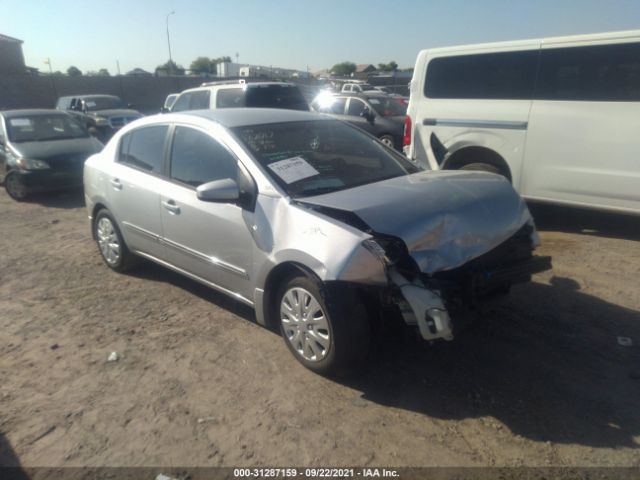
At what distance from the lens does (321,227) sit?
3.12m

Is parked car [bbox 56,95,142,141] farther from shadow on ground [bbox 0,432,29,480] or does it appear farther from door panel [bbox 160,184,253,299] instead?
shadow on ground [bbox 0,432,29,480]

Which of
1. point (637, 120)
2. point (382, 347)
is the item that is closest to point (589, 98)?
point (637, 120)

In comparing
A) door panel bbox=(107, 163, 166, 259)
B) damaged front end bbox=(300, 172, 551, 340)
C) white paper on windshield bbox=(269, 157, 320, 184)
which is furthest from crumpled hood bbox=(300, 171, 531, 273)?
door panel bbox=(107, 163, 166, 259)

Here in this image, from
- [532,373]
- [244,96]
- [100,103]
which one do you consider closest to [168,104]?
[100,103]

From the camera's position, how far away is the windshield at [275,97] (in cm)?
1050

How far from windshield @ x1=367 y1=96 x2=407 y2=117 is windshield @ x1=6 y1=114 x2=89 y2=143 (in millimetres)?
7396

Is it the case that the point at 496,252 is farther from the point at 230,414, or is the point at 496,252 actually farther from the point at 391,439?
the point at 230,414

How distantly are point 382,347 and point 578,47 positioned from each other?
4.32 meters

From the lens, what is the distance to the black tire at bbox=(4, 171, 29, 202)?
29.8 feet

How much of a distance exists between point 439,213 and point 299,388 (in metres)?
1.45

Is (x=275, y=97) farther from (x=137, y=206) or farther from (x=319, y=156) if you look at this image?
(x=319, y=156)

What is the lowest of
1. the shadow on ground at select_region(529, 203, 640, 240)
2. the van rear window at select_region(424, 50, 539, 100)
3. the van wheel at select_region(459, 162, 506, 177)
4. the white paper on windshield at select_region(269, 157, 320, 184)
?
the shadow on ground at select_region(529, 203, 640, 240)

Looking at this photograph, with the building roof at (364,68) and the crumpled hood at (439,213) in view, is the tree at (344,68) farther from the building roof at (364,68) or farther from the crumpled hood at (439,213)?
the crumpled hood at (439,213)

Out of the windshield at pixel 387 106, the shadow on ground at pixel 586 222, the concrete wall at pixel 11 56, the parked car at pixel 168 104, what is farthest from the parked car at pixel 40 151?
the concrete wall at pixel 11 56
